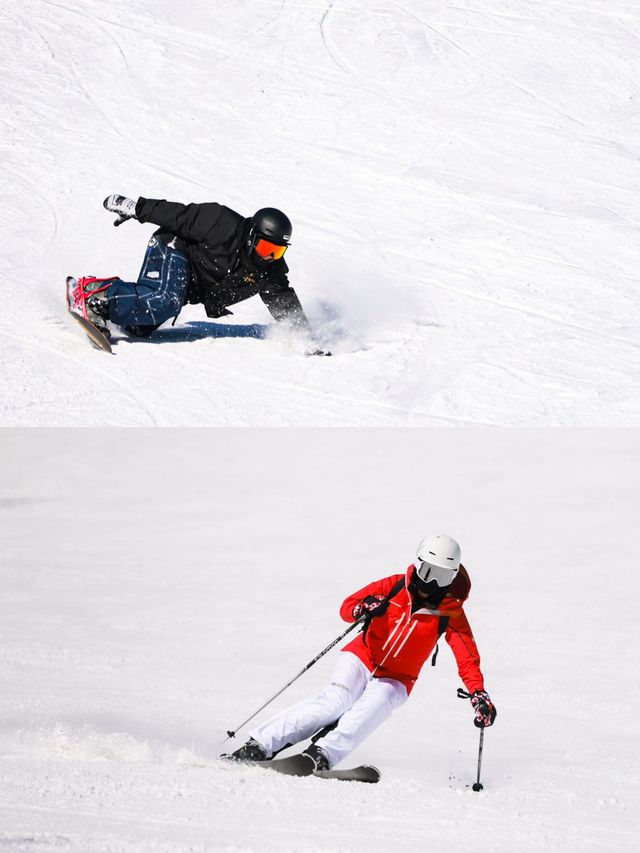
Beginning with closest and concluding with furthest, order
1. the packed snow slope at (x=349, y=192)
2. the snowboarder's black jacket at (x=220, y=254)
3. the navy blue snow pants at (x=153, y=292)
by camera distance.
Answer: the packed snow slope at (x=349, y=192), the navy blue snow pants at (x=153, y=292), the snowboarder's black jacket at (x=220, y=254)

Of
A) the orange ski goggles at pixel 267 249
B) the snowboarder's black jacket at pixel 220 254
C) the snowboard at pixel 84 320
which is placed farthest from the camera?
the snowboarder's black jacket at pixel 220 254

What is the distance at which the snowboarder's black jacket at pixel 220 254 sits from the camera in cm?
853

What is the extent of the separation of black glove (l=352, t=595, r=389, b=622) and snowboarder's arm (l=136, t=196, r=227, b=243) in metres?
3.89

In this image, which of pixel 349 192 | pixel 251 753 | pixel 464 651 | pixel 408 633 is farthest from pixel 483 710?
pixel 349 192

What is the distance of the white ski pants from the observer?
527cm

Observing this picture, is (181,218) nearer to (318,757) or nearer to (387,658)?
(387,658)

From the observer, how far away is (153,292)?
8.36 metres

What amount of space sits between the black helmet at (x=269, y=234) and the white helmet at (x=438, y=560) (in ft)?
11.5

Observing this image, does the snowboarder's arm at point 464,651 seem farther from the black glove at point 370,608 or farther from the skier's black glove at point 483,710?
the black glove at point 370,608

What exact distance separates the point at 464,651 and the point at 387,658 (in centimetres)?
40

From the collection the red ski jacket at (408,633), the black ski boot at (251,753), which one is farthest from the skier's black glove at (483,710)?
the black ski boot at (251,753)

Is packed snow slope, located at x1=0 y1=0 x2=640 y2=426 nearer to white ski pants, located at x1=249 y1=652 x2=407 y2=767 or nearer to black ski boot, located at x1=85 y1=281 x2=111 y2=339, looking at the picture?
black ski boot, located at x1=85 y1=281 x2=111 y2=339

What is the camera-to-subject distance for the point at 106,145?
12547 millimetres

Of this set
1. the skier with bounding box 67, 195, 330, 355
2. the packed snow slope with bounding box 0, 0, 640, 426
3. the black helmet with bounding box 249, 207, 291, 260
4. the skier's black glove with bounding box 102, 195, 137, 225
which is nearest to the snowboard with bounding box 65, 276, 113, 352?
the skier with bounding box 67, 195, 330, 355
